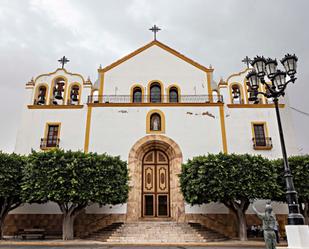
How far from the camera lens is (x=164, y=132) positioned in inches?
763

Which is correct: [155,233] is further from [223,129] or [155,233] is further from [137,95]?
[137,95]

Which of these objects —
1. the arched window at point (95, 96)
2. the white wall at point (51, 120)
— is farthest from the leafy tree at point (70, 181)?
the arched window at point (95, 96)

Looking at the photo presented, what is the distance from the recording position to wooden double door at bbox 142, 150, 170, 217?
730 inches

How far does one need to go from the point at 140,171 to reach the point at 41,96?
381 inches

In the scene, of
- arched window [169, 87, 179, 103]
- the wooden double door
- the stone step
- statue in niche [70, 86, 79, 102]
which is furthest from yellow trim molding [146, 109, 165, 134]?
the stone step

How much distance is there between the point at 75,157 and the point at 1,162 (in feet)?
14.2

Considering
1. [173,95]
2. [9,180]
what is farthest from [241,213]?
[9,180]

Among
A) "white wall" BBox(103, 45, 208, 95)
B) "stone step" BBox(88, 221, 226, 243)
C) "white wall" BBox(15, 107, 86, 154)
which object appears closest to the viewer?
"stone step" BBox(88, 221, 226, 243)

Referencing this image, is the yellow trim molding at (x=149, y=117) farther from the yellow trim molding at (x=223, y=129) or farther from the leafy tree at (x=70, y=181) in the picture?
the leafy tree at (x=70, y=181)

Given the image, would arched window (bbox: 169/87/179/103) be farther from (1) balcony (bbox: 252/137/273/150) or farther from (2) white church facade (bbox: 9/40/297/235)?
(1) balcony (bbox: 252/137/273/150)

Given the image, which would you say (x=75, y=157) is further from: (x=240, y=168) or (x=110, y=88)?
(x=240, y=168)

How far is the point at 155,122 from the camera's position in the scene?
19.9m

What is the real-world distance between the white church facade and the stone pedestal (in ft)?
33.2

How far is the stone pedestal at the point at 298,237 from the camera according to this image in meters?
7.56
